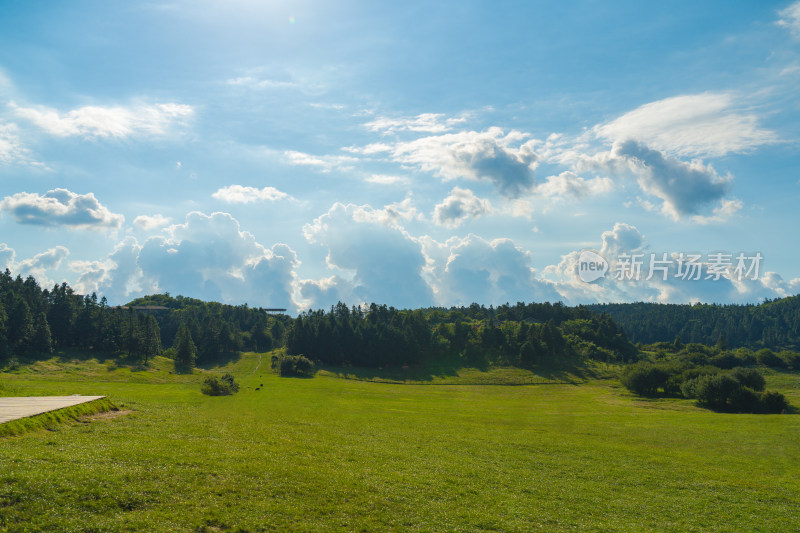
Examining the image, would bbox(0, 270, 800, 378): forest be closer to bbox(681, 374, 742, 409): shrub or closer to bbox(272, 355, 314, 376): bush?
bbox(272, 355, 314, 376): bush

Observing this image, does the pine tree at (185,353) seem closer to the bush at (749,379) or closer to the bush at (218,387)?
the bush at (218,387)

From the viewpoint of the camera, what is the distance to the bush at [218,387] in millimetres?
79375

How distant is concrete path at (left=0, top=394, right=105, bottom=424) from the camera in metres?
28.1

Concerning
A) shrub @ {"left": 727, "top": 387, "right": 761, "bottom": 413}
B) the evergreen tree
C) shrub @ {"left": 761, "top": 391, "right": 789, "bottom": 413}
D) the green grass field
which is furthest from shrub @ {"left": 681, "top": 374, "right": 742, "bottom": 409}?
the evergreen tree

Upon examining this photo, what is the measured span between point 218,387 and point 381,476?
Answer: 207 feet

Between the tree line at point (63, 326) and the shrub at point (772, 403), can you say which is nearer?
the shrub at point (772, 403)

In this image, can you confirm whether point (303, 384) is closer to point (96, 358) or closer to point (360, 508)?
point (96, 358)

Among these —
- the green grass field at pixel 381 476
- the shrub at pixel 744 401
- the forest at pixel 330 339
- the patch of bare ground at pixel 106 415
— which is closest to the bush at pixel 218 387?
the green grass field at pixel 381 476

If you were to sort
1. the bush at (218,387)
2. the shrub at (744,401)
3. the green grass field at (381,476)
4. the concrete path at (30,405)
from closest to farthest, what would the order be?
the green grass field at (381,476) → the concrete path at (30,405) → the bush at (218,387) → the shrub at (744,401)

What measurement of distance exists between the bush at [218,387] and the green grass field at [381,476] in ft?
84.0

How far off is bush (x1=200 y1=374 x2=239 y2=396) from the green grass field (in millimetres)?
25608

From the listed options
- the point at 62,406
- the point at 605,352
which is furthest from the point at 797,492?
the point at 605,352

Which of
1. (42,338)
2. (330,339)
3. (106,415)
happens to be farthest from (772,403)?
(42,338)

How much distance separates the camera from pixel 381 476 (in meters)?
28.0
